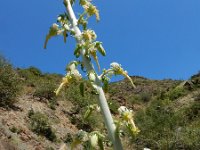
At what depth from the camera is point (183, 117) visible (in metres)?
29.8

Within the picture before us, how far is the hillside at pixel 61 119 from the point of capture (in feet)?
73.3

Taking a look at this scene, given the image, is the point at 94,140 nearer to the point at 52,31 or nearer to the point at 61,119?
the point at 52,31

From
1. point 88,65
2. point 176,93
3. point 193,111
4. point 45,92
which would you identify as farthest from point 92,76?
point 176,93

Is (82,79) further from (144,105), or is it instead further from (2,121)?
(144,105)

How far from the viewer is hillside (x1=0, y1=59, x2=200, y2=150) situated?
22.3 metres

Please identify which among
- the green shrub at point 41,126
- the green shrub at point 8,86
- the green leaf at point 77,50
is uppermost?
the green shrub at point 8,86

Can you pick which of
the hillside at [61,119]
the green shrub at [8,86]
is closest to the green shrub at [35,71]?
the hillside at [61,119]

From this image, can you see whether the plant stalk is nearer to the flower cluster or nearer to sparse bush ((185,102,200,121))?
the flower cluster

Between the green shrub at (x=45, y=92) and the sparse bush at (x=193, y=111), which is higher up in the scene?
the green shrub at (x=45, y=92)

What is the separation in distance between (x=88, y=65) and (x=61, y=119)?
22.7m

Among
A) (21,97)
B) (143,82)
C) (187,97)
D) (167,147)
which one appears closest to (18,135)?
(21,97)

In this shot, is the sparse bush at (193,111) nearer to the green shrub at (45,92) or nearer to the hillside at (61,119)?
the hillside at (61,119)

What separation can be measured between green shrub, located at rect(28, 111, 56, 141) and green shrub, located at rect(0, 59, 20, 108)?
1.55 metres

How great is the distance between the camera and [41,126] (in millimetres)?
23609
